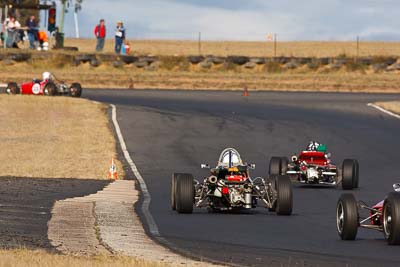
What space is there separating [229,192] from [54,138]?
54.6 feet

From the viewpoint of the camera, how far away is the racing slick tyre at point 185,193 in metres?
18.9

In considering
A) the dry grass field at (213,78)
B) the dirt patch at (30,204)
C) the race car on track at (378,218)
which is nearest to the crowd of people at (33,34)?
the dry grass field at (213,78)

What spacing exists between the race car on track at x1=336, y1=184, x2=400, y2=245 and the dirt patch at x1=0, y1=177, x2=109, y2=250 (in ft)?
12.0

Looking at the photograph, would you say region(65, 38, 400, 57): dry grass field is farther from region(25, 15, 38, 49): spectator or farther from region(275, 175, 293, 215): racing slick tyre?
region(275, 175, 293, 215): racing slick tyre

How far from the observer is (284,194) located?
1878 cm

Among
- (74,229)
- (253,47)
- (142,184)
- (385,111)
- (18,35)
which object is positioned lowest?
(142,184)

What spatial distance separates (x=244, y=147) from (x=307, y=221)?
49.9 feet

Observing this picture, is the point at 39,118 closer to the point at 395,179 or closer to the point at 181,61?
the point at 395,179

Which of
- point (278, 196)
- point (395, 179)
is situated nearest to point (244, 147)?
point (395, 179)

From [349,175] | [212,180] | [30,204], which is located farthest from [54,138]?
[212,180]

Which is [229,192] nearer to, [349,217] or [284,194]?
[284,194]

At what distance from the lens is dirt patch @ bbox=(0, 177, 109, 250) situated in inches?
600

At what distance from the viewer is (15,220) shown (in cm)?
1767

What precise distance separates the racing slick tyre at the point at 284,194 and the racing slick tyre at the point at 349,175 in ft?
17.7
